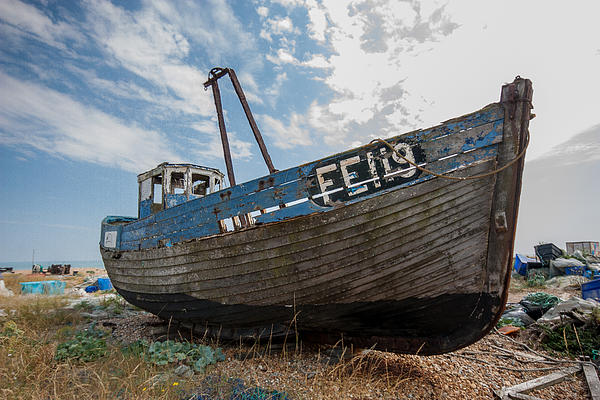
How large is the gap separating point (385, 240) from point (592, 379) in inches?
119

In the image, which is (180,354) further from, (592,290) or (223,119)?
(592,290)

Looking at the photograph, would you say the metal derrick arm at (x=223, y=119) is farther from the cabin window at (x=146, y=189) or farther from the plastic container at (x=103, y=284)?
the plastic container at (x=103, y=284)

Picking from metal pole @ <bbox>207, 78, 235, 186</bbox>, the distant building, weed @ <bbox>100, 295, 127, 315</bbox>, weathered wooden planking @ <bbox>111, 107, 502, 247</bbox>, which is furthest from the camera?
the distant building

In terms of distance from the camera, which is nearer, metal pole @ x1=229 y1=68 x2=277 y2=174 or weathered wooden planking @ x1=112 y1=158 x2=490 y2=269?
weathered wooden planking @ x1=112 y1=158 x2=490 y2=269

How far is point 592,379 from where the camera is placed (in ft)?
11.8

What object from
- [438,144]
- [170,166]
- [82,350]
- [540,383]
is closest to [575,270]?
[540,383]

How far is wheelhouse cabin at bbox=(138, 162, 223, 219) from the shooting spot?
620 cm

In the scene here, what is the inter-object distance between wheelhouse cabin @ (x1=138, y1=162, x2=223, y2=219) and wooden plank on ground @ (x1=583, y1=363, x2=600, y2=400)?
6.50 m

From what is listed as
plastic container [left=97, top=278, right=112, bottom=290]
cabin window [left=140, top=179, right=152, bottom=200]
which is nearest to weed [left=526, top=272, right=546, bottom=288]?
cabin window [left=140, top=179, right=152, bottom=200]

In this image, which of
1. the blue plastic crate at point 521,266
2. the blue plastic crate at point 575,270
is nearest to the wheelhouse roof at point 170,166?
the blue plastic crate at point 575,270

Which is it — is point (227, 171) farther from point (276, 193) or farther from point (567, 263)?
point (567, 263)

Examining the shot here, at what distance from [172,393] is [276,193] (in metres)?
2.17

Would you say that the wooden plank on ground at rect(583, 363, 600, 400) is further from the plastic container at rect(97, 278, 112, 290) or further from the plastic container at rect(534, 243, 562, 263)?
the plastic container at rect(97, 278, 112, 290)

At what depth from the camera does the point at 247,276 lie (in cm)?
372
